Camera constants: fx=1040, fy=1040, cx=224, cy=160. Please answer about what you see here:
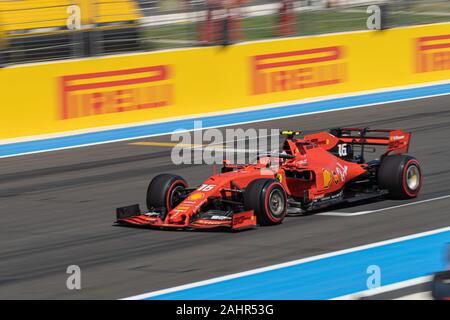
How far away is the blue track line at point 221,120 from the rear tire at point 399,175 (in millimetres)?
6901

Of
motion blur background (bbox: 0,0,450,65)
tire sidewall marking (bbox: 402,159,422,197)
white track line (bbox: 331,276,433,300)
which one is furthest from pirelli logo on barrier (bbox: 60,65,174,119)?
white track line (bbox: 331,276,433,300)

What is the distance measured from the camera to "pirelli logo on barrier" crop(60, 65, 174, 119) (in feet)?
59.6

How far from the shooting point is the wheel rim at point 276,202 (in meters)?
11.0

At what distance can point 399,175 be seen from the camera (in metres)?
12.1

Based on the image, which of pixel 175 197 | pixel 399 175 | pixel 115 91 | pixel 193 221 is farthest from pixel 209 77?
pixel 193 221

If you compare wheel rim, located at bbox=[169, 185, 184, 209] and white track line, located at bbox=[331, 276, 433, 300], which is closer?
white track line, located at bbox=[331, 276, 433, 300]

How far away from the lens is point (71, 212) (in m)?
12.5

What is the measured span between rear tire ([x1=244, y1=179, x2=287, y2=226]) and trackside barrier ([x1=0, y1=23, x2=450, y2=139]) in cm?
777

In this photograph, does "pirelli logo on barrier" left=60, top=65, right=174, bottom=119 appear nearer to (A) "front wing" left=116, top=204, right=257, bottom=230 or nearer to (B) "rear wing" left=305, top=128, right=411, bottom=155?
(B) "rear wing" left=305, top=128, right=411, bottom=155

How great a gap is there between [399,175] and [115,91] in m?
7.82

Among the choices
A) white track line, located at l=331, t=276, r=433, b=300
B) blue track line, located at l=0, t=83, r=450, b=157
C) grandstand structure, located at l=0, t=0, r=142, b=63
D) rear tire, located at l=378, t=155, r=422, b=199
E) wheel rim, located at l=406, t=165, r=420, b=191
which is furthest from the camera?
grandstand structure, located at l=0, t=0, r=142, b=63

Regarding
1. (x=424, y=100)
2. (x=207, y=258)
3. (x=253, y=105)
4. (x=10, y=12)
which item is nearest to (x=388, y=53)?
(x=424, y=100)

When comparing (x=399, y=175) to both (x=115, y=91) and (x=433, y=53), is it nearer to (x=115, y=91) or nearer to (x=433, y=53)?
(x=115, y=91)

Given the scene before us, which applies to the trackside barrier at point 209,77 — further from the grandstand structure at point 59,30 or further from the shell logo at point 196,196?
the shell logo at point 196,196
